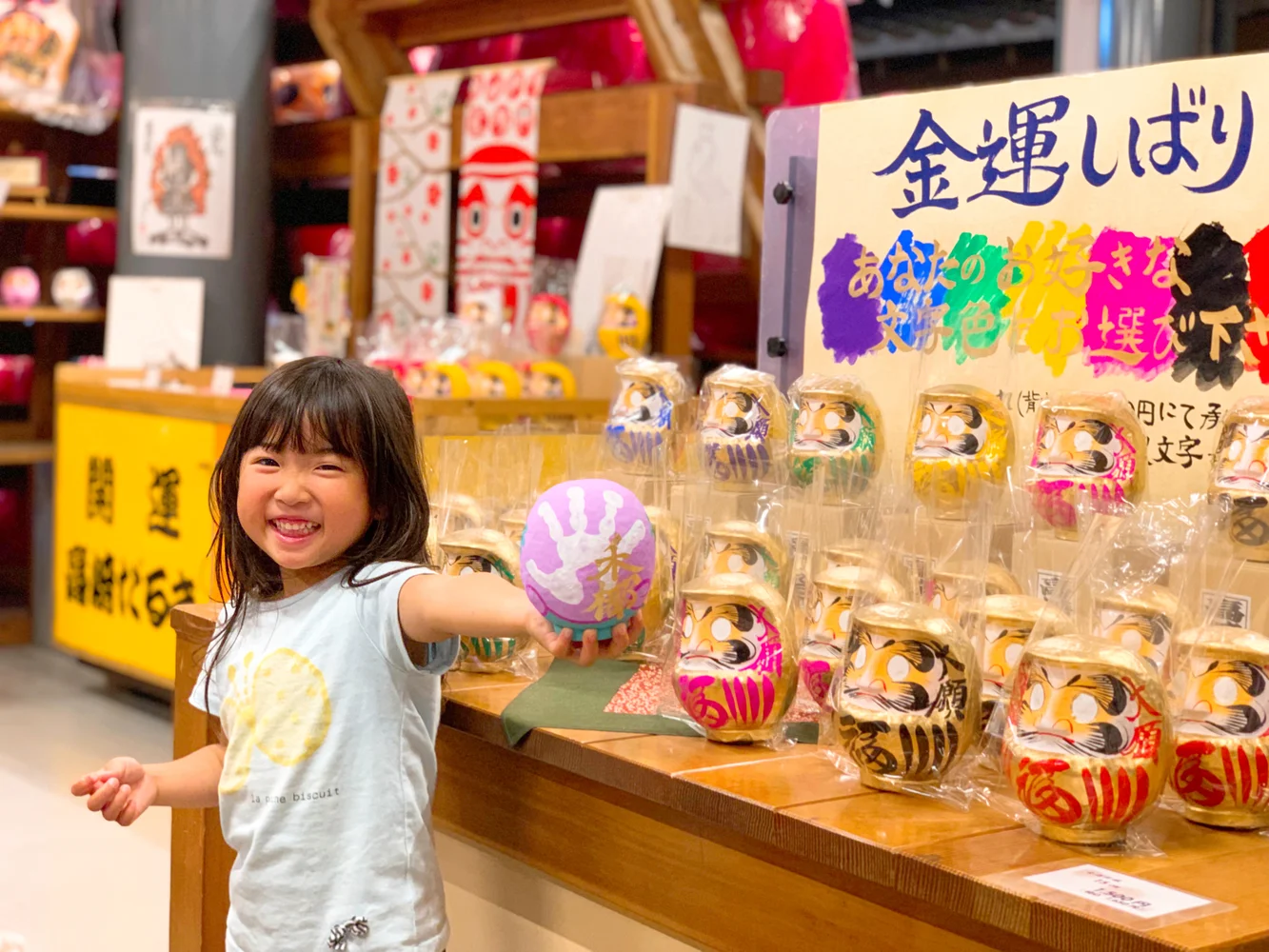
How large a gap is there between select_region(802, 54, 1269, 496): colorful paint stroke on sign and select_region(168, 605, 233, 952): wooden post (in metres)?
0.98

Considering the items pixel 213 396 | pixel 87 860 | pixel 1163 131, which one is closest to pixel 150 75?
pixel 213 396

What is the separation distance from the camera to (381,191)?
5371 millimetres

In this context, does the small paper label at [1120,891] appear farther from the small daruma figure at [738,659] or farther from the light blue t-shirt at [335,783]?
the light blue t-shirt at [335,783]

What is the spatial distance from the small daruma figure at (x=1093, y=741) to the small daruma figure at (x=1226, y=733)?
2.5 inches

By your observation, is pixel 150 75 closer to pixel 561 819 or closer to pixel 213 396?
pixel 213 396

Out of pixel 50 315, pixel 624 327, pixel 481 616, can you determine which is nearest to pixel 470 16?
pixel 624 327

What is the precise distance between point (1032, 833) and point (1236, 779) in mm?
179

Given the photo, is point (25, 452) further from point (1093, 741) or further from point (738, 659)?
point (1093, 741)

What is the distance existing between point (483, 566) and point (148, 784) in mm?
451

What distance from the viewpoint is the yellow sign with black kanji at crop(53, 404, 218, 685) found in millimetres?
4254

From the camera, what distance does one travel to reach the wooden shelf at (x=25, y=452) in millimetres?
5543

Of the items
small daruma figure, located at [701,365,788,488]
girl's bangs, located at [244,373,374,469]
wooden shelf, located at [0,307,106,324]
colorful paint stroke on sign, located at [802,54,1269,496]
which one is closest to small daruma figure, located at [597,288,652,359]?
colorful paint stroke on sign, located at [802,54,1269,496]

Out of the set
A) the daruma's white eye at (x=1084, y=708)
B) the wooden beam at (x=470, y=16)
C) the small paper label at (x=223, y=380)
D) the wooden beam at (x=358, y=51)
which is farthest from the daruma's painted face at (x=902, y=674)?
the wooden beam at (x=358, y=51)

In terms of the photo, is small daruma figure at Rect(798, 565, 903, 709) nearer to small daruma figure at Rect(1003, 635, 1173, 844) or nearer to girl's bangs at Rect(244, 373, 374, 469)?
small daruma figure at Rect(1003, 635, 1173, 844)
